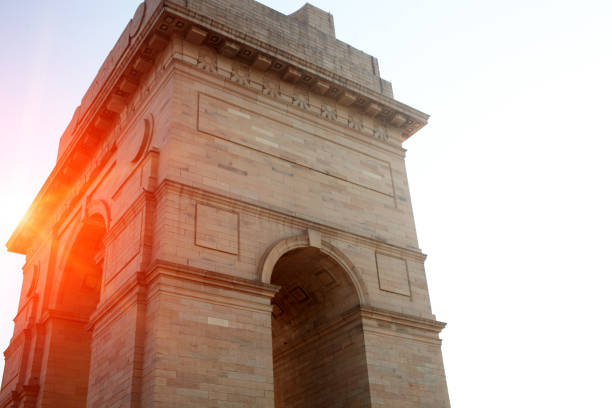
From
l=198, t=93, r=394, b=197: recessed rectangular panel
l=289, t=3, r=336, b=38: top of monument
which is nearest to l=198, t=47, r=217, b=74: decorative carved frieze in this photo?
l=198, t=93, r=394, b=197: recessed rectangular panel

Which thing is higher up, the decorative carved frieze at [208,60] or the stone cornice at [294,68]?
the stone cornice at [294,68]

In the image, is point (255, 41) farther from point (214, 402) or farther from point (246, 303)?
point (214, 402)

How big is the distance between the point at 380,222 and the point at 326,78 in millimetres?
4489

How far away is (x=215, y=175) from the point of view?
16.3 metres

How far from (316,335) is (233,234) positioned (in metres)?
4.16

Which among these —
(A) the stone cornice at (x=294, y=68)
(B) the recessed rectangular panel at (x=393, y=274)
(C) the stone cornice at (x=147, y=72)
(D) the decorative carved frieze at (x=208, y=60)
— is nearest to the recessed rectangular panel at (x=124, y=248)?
(C) the stone cornice at (x=147, y=72)

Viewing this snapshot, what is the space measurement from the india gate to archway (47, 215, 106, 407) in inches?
1.9

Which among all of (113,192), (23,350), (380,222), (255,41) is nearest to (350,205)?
(380,222)

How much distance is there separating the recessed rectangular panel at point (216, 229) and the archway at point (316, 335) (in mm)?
1766

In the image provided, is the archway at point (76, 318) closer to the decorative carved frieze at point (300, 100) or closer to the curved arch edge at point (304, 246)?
the curved arch edge at point (304, 246)

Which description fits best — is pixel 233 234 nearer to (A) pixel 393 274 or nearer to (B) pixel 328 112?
(A) pixel 393 274

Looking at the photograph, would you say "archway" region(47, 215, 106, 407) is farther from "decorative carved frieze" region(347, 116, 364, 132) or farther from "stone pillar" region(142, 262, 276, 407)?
"decorative carved frieze" region(347, 116, 364, 132)

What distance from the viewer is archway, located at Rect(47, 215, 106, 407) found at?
20094mm

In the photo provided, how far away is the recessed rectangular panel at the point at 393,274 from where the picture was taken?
17703 mm
